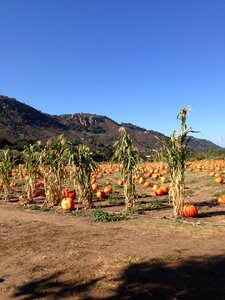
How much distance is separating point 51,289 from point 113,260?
162 cm

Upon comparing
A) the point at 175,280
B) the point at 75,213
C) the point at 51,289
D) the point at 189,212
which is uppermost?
the point at 189,212

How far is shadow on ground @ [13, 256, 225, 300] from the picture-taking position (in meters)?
5.53

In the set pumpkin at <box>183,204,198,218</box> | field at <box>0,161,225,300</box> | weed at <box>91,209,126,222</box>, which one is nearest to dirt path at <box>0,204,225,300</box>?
field at <box>0,161,225,300</box>

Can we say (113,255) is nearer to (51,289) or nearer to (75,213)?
(51,289)

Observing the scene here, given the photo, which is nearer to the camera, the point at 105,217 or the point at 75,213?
the point at 105,217

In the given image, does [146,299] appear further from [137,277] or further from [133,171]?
[133,171]

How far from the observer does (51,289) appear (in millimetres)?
5965

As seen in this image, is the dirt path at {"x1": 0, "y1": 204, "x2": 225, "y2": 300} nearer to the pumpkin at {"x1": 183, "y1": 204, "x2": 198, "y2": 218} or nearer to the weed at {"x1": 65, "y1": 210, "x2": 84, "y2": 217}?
the pumpkin at {"x1": 183, "y1": 204, "x2": 198, "y2": 218}

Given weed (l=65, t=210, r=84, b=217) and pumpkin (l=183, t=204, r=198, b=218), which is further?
weed (l=65, t=210, r=84, b=217)

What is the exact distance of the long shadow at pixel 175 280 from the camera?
5.49 metres

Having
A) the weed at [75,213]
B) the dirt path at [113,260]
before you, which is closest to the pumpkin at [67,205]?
the weed at [75,213]

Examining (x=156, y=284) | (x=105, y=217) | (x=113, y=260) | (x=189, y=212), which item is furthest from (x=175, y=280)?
(x=105, y=217)

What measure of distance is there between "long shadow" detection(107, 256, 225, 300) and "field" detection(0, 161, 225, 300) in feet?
0.05

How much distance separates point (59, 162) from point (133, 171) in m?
3.17
